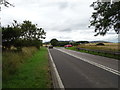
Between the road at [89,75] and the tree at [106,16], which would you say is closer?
the road at [89,75]

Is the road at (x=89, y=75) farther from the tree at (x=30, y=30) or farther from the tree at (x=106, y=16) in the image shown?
the tree at (x=30, y=30)

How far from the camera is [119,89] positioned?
195 inches

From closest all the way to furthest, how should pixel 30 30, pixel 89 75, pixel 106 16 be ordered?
pixel 89 75 → pixel 106 16 → pixel 30 30

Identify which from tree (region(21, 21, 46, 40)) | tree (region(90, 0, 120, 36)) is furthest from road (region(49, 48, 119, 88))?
tree (region(21, 21, 46, 40))

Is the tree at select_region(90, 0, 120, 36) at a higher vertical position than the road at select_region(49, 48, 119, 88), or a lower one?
higher

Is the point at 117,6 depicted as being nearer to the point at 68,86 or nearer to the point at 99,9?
the point at 99,9

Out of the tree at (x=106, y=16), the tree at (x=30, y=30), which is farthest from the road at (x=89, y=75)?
the tree at (x=30, y=30)

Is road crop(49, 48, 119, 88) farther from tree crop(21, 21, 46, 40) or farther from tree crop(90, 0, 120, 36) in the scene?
tree crop(21, 21, 46, 40)

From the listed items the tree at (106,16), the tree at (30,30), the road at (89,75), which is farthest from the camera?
the tree at (30,30)

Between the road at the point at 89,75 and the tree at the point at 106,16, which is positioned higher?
the tree at the point at 106,16

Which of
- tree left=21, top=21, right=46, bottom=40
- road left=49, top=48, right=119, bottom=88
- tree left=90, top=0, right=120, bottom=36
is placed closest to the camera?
road left=49, top=48, right=119, bottom=88

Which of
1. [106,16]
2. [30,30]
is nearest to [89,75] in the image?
[106,16]

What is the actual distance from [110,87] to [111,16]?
14.1m

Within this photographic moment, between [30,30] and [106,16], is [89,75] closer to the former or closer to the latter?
[106,16]
